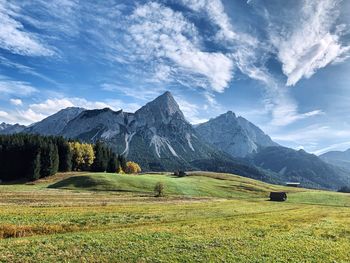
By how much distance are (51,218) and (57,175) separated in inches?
4106

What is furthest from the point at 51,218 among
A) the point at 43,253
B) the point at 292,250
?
the point at 292,250

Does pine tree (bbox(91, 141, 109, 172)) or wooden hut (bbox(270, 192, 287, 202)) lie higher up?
pine tree (bbox(91, 141, 109, 172))

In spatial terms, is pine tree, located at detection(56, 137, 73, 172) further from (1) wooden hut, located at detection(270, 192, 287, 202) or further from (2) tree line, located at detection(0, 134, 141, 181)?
(1) wooden hut, located at detection(270, 192, 287, 202)

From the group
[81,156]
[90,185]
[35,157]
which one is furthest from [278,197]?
[81,156]

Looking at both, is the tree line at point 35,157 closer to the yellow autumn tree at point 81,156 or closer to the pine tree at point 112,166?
the yellow autumn tree at point 81,156

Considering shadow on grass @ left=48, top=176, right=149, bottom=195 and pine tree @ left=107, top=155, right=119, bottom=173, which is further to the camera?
pine tree @ left=107, top=155, right=119, bottom=173

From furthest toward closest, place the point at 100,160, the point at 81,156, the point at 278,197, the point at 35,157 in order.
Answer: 1. the point at 100,160
2. the point at 81,156
3. the point at 35,157
4. the point at 278,197

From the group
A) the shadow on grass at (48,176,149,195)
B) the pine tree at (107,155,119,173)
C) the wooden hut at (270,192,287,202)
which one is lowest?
the wooden hut at (270,192,287,202)

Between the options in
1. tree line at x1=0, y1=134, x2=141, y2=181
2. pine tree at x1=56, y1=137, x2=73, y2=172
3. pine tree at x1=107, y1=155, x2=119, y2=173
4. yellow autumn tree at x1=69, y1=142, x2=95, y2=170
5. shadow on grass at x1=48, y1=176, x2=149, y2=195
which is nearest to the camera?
shadow on grass at x1=48, y1=176, x2=149, y2=195

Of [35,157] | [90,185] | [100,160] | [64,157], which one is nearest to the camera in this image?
[90,185]

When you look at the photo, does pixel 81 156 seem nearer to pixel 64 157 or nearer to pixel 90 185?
pixel 64 157

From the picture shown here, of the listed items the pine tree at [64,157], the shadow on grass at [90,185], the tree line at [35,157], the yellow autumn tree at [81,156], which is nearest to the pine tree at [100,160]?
the yellow autumn tree at [81,156]

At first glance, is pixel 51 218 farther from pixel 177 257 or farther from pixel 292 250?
pixel 292 250

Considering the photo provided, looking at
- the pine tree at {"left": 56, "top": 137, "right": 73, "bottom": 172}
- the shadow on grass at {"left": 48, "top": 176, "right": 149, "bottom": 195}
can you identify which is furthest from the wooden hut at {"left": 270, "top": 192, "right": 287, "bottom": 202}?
the pine tree at {"left": 56, "top": 137, "right": 73, "bottom": 172}
